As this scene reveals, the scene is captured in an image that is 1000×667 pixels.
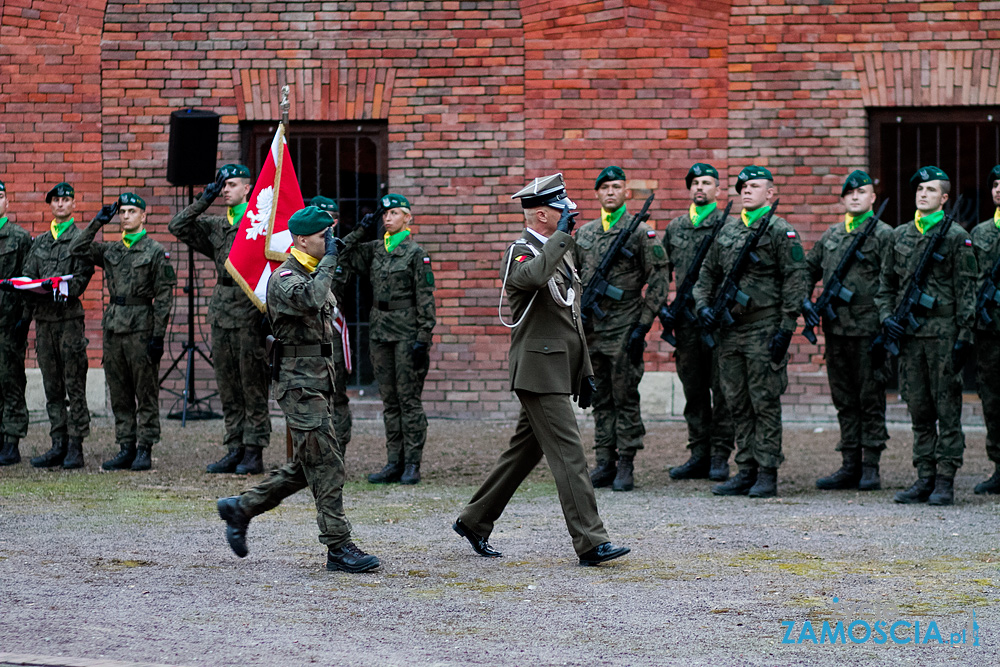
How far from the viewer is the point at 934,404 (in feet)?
26.8

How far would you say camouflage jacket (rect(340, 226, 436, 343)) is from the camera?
8.94m

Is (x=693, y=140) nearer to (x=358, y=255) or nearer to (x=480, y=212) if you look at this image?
(x=480, y=212)

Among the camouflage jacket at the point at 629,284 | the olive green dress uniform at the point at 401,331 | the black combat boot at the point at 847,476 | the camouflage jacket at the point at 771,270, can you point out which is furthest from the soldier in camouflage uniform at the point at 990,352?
the olive green dress uniform at the point at 401,331

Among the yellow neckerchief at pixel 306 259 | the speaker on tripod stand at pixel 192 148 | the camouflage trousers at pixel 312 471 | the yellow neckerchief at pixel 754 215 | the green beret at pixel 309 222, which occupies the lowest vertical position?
the camouflage trousers at pixel 312 471

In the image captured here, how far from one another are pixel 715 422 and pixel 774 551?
268 centimetres

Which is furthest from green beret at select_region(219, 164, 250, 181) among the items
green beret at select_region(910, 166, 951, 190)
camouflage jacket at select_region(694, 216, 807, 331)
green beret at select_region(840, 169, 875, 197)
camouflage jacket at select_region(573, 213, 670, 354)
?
green beret at select_region(910, 166, 951, 190)

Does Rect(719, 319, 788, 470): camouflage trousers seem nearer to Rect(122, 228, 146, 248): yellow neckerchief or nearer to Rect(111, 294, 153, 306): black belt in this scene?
Rect(111, 294, 153, 306): black belt

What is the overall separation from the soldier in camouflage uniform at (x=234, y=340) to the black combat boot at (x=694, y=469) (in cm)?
300

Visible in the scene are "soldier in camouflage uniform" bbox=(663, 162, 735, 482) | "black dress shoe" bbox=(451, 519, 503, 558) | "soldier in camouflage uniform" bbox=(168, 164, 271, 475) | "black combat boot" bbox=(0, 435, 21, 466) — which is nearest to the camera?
"black dress shoe" bbox=(451, 519, 503, 558)

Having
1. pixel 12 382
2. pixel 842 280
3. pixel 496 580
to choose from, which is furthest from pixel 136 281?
pixel 842 280

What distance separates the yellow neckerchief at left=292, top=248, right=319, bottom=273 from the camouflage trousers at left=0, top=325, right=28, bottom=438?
4.57m

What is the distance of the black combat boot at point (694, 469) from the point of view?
924 cm

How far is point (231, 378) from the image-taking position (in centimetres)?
940

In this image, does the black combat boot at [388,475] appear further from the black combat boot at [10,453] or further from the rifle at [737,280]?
the black combat boot at [10,453]
